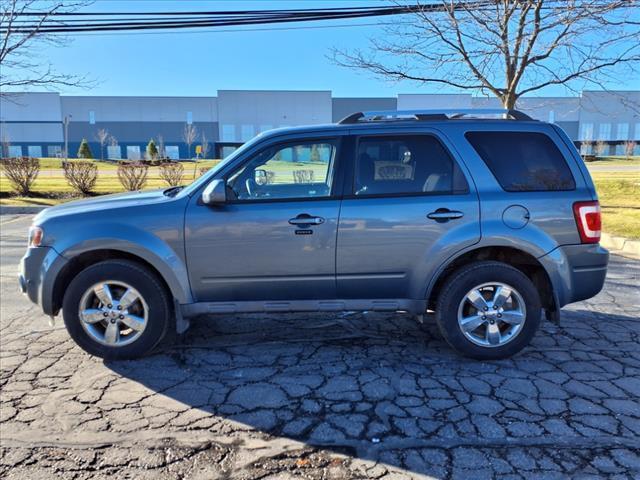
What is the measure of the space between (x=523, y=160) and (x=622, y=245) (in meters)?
6.12

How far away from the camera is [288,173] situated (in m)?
4.24

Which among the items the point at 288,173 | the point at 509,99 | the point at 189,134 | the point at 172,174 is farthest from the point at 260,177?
the point at 189,134

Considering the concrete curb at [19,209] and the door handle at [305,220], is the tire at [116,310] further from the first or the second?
the concrete curb at [19,209]

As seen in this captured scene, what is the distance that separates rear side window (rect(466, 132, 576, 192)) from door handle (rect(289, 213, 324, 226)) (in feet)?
4.65

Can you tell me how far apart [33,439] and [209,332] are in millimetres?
1932

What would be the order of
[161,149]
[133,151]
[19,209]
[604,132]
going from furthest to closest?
[604,132]
[133,151]
[161,149]
[19,209]

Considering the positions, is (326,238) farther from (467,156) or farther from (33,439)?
(33,439)

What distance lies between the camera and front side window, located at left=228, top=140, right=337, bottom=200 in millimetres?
4016

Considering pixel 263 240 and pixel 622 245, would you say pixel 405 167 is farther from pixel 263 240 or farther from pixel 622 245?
pixel 622 245

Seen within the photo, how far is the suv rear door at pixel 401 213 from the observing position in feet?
12.7

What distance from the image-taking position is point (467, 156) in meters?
4.00

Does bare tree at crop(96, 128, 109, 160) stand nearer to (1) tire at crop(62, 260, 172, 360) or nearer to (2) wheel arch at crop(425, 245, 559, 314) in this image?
(1) tire at crop(62, 260, 172, 360)

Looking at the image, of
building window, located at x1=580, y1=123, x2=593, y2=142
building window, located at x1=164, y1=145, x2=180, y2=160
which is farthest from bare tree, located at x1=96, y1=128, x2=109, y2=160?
building window, located at x1=580, y1=123, x2=593, y2=142

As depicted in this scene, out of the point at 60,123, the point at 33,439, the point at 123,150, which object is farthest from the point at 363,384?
the point at 60,123
